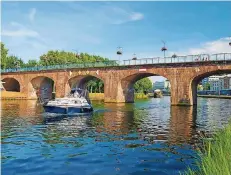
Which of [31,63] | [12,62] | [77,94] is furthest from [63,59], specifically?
[77,94]

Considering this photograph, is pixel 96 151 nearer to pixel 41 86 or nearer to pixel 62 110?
pixel 62 110

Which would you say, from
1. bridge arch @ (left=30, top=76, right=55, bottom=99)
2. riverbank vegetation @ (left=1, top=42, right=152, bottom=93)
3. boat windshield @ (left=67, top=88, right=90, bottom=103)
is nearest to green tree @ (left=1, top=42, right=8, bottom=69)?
riverbank vegetation @ (left=1, top=42, right=152, bottom=93)

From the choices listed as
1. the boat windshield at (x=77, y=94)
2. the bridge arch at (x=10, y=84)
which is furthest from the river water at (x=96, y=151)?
the bridge arch at (x=10, y=84)

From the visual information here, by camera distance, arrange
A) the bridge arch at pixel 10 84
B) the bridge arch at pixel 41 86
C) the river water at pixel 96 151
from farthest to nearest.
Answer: the bridge arch at pixel 10 84, the bridge arch at pixel 41 86, the river water at pixel 96 151

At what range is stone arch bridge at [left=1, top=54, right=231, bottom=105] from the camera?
2168 inches

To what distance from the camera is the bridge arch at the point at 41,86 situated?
86.8 meters

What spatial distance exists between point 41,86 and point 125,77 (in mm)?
36399

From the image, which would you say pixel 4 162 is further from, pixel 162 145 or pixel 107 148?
pixel 162 145

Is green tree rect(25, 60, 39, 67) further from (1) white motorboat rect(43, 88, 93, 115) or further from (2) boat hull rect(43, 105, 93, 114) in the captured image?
(2) boat hull rect(43, 105, 93, 114)

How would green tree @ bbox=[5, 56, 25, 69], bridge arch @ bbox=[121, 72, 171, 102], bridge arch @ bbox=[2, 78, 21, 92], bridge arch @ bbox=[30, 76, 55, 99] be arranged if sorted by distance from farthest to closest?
1. green tree @ bbox=[5, 56, 25, 69]
2. bridge arch @ bbox=[2, 78, 21, 92]
3. bridge arch @ bbox=[30, 76, 55, 99]
4. bridge arch @ bbox=[121, 72, 171, 102]

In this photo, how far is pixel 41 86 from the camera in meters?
91.0

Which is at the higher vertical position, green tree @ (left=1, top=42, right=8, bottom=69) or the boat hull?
green tree @ (left=1, top=42, right=8, bottom=69)

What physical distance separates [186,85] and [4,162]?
46292 mm

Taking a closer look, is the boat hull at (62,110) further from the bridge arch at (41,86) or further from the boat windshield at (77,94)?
the bridge arch at (41,86)
